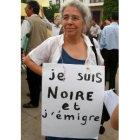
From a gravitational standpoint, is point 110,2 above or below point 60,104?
above

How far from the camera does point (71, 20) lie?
166 cm

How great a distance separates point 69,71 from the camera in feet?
4.97

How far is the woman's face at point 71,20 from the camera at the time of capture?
1.66 m

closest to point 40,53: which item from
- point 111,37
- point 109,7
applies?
point 111,37

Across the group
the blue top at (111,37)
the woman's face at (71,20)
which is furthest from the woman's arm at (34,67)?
the blue top at (111,37)

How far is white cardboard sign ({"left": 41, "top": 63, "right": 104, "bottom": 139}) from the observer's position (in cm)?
151

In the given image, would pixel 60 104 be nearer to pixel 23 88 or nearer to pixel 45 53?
pixel 45 53

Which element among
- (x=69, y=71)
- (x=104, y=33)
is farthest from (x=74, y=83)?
(x=104, y=33)

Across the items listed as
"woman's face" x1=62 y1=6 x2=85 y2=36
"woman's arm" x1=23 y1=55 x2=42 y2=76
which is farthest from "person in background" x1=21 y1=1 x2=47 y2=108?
"woman's face" x1=62 y1=6 x2=85 y2=36

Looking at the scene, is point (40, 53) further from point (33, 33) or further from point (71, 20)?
point (33, 33)

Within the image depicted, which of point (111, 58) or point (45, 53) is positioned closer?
point (45, 53)

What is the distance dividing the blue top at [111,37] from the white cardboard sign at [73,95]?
2.83 m

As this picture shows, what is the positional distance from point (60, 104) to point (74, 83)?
0.19 meters

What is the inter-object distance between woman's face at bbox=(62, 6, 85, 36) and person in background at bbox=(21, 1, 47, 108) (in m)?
1.92
